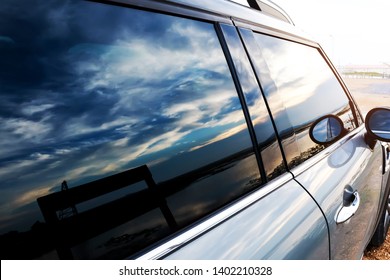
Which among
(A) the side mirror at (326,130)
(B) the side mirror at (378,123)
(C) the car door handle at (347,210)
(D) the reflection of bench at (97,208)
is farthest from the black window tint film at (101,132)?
(B) the side mirror at (378,123)

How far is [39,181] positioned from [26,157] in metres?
0.06

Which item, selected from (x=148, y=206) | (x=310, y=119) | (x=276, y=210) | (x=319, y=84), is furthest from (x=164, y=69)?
(x=319, y=84)

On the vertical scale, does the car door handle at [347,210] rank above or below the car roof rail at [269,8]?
below

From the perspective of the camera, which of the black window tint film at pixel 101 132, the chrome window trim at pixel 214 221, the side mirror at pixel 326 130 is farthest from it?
the side mirror at pixel 326 130

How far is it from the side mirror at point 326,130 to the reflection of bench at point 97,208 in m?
1.21

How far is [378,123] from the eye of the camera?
2375 millimetres

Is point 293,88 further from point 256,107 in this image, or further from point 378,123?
point 378,123

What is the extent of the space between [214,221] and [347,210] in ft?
3.32

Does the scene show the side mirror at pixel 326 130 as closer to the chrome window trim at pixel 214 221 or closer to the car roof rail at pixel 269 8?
the chrome window trim at pixel 214 221

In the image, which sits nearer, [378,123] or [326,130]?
[326,130]

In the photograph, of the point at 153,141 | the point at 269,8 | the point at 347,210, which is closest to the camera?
the point at 153,141

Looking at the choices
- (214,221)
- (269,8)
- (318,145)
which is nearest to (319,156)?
(318,145)

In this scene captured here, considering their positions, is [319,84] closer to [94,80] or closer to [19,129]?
[94,80]

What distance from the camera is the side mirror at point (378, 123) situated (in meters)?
2.34
